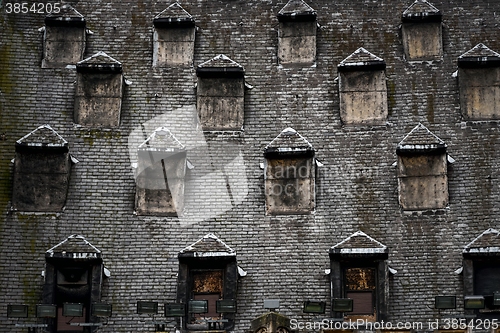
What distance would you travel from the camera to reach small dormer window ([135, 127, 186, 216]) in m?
39.9

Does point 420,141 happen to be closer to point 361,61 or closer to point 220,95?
point 361,61

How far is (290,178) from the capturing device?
132 ft

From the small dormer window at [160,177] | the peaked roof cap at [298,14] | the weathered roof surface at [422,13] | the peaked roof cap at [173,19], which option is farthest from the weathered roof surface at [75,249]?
the weathered roof surface at [422,13]

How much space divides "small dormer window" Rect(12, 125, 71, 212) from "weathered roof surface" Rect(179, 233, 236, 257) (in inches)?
218

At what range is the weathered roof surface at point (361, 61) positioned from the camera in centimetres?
4206

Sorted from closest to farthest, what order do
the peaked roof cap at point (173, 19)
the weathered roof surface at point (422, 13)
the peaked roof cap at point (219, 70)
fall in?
the peaked roof cap at point (219, 70) → the weathered roof surface at point (422, 13) → the peaked roof cap at point (173, 19)

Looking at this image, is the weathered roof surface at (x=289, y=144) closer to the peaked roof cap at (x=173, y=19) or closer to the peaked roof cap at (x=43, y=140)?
the peaked roof cap at (x=173, y=19)

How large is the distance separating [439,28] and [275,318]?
52.4 ft

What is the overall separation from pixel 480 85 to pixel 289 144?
27.5 feet

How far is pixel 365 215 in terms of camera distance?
129 feet

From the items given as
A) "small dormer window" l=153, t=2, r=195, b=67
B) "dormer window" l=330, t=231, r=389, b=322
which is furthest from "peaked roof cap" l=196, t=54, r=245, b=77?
"dormer window" l=330, t=231, r=389, b=322

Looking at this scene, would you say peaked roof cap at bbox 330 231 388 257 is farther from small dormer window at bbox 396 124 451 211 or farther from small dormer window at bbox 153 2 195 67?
small dormer window at bbox 153 2 195 67

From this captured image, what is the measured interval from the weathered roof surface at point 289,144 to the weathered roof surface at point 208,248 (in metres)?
4.29

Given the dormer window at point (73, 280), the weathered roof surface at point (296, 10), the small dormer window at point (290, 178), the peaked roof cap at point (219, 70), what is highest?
the weathered roof surface at point (296, 10)
